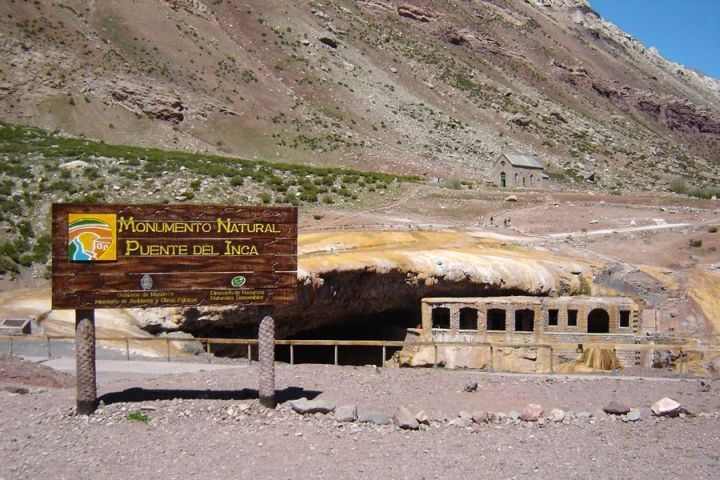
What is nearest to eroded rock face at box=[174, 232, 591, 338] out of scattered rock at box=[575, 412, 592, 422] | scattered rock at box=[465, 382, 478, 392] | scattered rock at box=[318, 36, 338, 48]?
scattered rock at box=[465, 382, 478, 392]

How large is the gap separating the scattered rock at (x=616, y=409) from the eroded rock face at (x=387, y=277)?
11291 mm

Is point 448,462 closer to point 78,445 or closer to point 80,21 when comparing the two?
point 78,445

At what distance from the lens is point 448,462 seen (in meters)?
10.3

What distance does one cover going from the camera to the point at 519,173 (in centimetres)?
6041

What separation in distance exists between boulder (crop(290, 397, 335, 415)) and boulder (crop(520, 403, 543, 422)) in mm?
3488

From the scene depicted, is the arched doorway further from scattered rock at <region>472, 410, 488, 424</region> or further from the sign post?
the sign post

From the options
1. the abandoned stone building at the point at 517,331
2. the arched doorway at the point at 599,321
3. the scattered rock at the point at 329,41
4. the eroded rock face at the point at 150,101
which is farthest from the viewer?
the scattered rock at the point at 329,41

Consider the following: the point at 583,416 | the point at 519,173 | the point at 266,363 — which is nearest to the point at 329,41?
the point at 519,173

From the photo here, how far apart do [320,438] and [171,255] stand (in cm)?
406

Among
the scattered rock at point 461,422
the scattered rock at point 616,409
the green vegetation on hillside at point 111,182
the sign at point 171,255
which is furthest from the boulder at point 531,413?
the green vegetation on hillside at point 111,182

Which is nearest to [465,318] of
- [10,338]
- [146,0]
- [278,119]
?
[10,338]

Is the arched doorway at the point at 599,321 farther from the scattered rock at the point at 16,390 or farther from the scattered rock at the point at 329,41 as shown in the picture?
the scattered rock at the point at 329,41

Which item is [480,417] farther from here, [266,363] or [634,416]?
[266,363]

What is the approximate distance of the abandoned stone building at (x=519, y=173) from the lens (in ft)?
198
